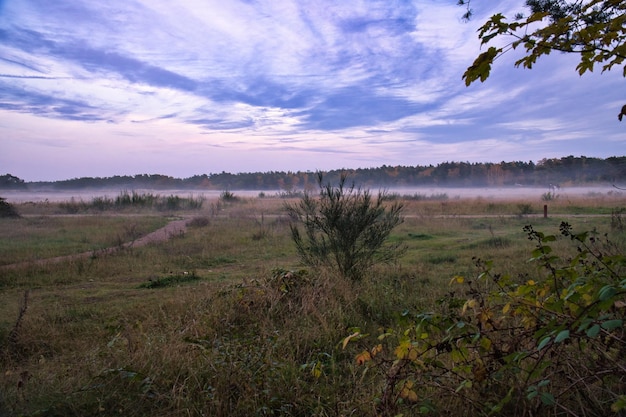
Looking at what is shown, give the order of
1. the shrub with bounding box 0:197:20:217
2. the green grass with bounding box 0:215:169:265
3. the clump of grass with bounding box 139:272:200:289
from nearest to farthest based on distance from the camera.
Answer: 1. the clump of grass with bounding box 139:272:200:289
2. the green grass with bounding box 0:215:169:265
3. the shrub with bounding box 0:197:20:217

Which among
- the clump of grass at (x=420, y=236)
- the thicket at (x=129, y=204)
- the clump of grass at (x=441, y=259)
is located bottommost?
the clump of grass at (x=420, y=236)

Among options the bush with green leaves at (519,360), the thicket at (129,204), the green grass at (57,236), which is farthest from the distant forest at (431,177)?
the bush with green leaves at (519,360)

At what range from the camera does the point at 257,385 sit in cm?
346

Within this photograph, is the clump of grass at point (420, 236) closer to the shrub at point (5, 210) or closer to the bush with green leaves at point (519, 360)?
the bush with green leaves at point (519, 360)

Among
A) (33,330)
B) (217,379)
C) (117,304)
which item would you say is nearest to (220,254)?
(117,304)

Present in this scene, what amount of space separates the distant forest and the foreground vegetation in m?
82.4

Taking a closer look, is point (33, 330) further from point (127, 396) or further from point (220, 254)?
point (220, 254)

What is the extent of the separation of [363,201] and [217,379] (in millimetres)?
5713

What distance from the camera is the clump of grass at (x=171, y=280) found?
30.5ft

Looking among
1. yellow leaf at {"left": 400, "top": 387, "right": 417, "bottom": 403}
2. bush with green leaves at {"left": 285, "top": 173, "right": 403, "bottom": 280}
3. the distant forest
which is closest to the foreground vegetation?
yellow leaf at {"left": 400, "top": 387, "right": 417, "bottom": 403}

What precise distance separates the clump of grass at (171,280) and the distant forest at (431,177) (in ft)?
265

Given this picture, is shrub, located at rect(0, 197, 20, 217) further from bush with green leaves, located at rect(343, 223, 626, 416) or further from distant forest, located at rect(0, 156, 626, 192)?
distant forest, located at rect(0, 156, 626, 192)

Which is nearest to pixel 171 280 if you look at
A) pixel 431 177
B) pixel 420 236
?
pixel 420 236

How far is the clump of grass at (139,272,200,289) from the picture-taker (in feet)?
30.5
